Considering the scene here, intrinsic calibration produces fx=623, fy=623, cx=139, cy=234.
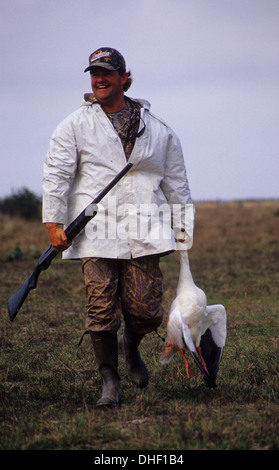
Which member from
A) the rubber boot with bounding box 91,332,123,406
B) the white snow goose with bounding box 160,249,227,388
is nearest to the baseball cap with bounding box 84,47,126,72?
the white snow goose with bounding box 160,249,227,388

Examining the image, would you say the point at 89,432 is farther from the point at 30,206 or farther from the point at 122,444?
the point at 30,206

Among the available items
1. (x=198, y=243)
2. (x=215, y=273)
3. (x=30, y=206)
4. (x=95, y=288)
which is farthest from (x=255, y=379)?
(x=30, y=206)

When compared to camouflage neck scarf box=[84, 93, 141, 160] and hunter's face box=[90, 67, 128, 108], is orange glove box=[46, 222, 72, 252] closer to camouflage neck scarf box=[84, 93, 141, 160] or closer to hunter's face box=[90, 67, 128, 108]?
camouflage neck scarf box=[84, 93, 141, 160]

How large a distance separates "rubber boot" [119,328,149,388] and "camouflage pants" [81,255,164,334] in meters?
0.12

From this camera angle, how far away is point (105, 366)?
429 cm

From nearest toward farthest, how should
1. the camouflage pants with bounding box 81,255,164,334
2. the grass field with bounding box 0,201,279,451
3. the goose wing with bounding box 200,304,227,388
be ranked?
the grass field with bounding box 0,201,279,451 → the camouflage pants with bounding box 81,255,164,334 → the goose wing with bounding box 200,304,227,388

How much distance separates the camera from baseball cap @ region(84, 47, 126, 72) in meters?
4.34

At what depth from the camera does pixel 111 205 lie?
426 centimetres

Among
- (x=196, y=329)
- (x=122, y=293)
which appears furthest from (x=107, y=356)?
(x=196, y=329)

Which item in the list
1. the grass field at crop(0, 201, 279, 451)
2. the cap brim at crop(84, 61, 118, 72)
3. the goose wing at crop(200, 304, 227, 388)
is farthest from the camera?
the goose wing at crop(200, 304, 227, 388)

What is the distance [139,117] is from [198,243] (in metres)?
13.2

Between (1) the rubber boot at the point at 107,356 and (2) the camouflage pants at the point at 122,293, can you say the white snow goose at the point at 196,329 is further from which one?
(1) the rubber boot at the point at 107,356

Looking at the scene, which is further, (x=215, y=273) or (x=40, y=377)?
(x=215, y=273)

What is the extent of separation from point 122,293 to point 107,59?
164 centimetres
